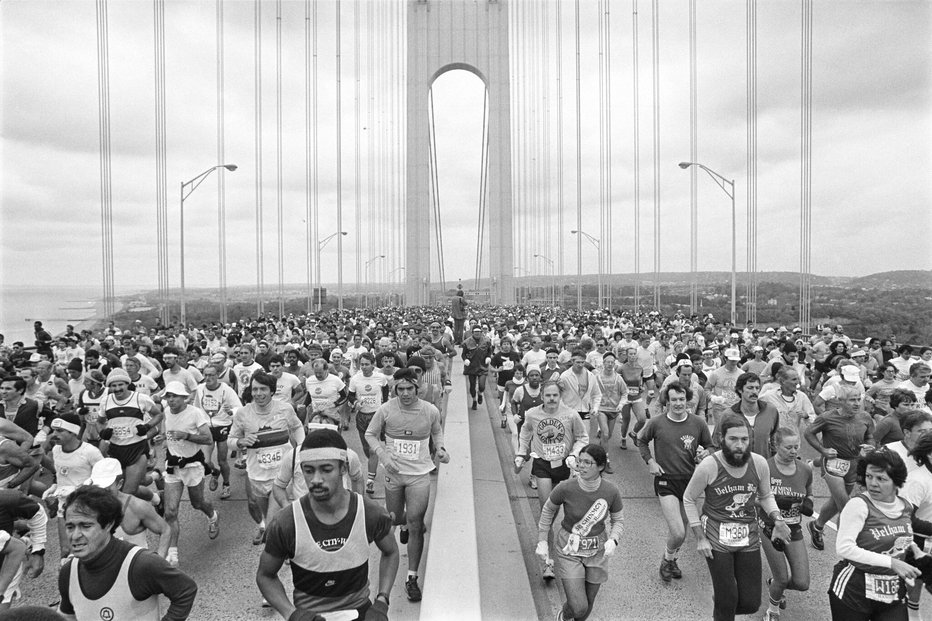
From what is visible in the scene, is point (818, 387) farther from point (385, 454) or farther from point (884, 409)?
point (385, 454)

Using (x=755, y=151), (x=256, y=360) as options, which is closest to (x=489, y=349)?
(x=256, y=360)

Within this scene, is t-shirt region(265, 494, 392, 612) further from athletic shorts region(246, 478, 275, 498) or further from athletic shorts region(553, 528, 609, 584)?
athletic shorts region(246, 478, 275, 498)

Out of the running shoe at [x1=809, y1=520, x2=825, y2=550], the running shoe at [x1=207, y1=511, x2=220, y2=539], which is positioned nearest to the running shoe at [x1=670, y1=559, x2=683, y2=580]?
the running shoe at [x1=809, y1=520, x2=825, y2=550]

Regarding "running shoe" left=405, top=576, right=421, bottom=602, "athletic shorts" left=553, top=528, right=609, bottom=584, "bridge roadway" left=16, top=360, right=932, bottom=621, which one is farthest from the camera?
Result: "running shoe" left=405, top=576, right=421, bottom=602

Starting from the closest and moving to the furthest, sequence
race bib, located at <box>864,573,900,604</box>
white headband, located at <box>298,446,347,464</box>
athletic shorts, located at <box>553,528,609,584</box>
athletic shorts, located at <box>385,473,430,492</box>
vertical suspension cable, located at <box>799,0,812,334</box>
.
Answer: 1. white headband, located at <box>298,446,347,464</box>
2. race bib, located at <box>864,573,900,604</box>
3. athletic shorts, located at <box>553,528,609,584</box>
4. athletic shorts, located at <box>385,473,430,492</box>
5. vertical suspension cable, located at <box>799,0,812,334</box>

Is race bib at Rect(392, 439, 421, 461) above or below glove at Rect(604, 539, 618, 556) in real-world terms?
above

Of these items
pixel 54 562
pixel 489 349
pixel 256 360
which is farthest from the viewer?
pixel 489 349

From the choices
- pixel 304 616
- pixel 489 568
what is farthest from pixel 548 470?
pixel 304 616
